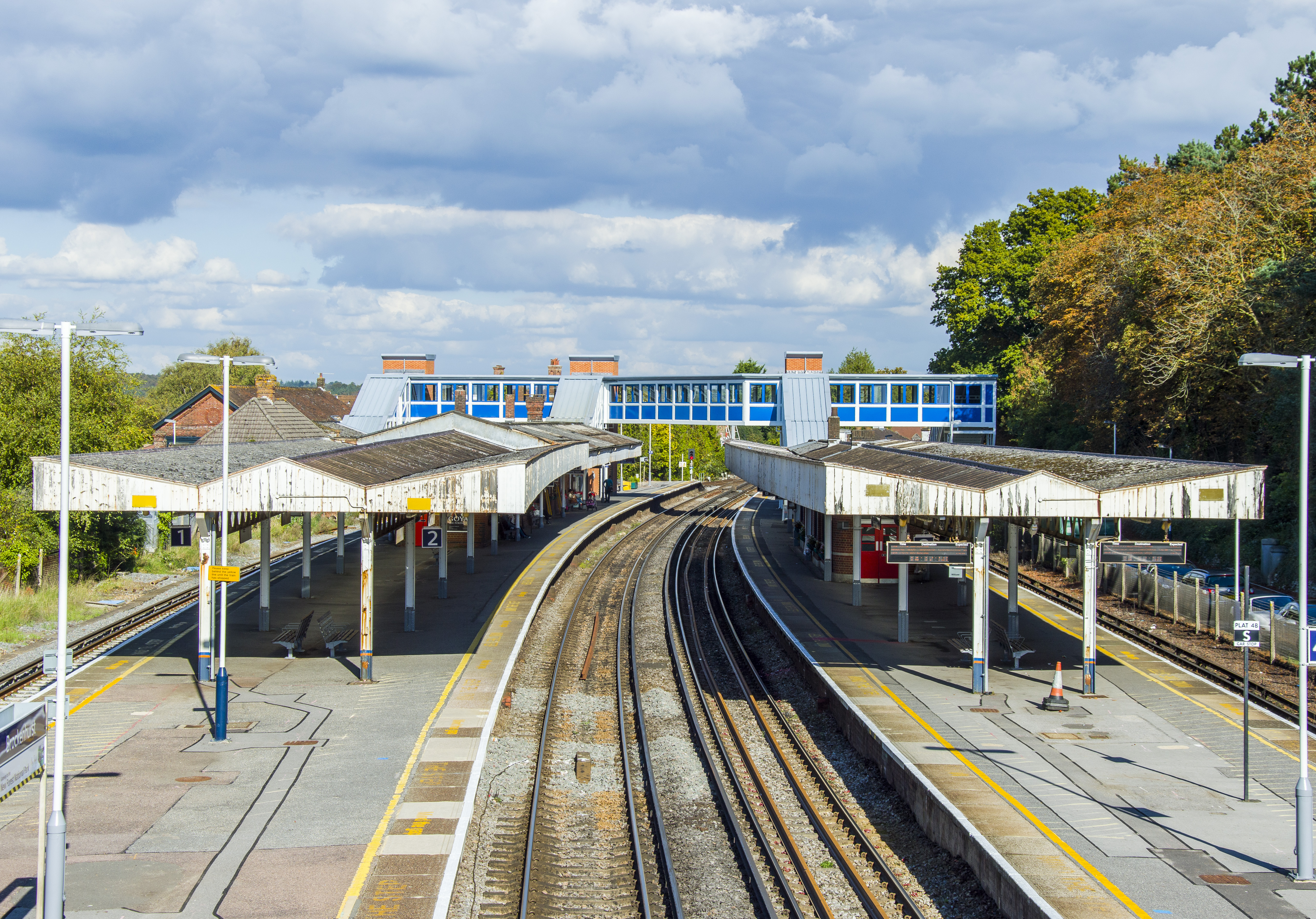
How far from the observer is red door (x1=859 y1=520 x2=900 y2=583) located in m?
Answer: 32.8

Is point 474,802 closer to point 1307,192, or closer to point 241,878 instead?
point 241,878

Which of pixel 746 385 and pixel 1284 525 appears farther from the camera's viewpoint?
pixel 746 385

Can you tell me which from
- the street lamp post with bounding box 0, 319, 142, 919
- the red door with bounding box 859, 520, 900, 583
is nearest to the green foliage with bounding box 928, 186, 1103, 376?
the red door with bounding box 859, 520, 900, 583

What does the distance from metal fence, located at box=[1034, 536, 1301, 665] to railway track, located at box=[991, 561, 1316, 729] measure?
0.74m

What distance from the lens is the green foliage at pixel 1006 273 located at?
64.4m

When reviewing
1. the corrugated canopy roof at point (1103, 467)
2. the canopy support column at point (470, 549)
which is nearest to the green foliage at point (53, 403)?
the canopy support column at point (470, 549)

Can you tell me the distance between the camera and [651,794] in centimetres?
1504

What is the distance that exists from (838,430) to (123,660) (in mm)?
32008

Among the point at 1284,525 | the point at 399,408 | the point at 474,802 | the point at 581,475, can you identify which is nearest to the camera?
the point at 474,802

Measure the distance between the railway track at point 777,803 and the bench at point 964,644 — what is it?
13.6 feet

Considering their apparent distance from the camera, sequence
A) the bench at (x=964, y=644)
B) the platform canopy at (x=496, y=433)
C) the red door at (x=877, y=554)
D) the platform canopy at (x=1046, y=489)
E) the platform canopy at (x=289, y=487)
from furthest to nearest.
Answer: the platform canopy at (x=496, y=433)
the red door at (x=877, y=554)
the bench at (x=964, y=644)
the platform canopy at (x=289, y=487)
the platform canopy at (x=1046, y=489)

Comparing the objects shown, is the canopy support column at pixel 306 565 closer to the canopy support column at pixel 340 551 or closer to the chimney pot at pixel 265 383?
the canopy support column at pixel 340 551

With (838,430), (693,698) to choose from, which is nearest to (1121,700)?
(693,698)

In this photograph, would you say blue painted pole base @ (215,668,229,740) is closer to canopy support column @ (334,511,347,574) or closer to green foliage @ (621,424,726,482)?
canopy support column @ (334,511,347,574)
